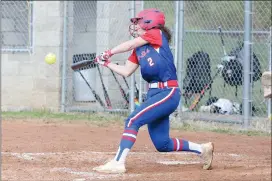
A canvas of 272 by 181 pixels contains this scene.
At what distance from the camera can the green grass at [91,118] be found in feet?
37.4

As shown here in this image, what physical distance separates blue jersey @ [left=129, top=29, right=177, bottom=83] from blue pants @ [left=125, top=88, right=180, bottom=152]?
15cm

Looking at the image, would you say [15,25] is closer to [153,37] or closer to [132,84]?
[132,84]

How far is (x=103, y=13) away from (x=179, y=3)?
2113 mm

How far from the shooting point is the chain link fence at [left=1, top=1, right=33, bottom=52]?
1432cm

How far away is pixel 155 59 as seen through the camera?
22.2 feet

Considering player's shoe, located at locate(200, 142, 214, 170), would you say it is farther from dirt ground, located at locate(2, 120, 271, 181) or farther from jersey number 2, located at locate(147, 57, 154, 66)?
jersey number 2, located at locate(147, 57, 154, 66)

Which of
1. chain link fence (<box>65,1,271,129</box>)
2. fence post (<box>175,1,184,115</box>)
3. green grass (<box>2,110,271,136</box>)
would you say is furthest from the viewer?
chain link fence (<box>65,1,271,129</box>)

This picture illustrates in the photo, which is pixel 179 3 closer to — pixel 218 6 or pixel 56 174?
pixel 56 174

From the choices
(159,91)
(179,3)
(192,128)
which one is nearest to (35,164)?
(159,91)

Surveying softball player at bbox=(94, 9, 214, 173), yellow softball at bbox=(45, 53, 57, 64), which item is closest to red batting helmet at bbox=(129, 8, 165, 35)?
softball player at bbox=(94, 9, 214, 173)

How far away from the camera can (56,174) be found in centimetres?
646

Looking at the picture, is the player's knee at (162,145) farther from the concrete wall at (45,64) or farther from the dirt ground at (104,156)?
the concrete wall at (45,64)

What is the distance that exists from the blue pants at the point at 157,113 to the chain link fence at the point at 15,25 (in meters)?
7.67

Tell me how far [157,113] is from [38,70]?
734cm
